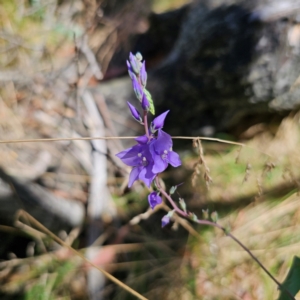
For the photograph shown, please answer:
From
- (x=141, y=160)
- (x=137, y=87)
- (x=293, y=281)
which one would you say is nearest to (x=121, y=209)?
(x=293, y=281)

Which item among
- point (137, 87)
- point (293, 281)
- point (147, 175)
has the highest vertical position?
point (137, 87)

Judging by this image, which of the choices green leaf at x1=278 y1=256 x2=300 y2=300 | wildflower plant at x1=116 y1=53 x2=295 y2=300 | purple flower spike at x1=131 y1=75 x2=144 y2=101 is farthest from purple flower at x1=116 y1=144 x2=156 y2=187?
green leaf at x1=278 y1=256 x2=300 y2=300

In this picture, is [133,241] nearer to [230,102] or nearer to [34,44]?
[230,102]

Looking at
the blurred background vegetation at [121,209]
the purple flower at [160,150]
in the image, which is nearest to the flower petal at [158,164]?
the purple flower at [160,150]

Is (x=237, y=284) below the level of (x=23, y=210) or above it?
below

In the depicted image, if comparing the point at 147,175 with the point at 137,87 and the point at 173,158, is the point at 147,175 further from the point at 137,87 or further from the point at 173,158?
the point at 137,87

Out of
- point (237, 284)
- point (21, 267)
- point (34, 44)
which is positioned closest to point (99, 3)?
point (34, 44)

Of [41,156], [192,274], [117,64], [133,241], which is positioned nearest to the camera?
[192,274]
